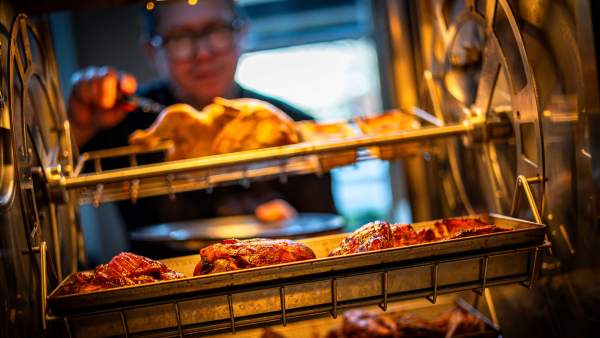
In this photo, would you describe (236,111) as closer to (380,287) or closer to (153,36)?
(380,287)

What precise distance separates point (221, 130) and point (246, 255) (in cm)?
71

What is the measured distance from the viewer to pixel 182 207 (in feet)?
10.5

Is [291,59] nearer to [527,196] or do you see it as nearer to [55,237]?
[55,237]

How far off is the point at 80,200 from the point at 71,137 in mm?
183

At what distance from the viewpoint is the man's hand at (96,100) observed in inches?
77.9

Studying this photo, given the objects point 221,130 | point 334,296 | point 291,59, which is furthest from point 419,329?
point 291,59

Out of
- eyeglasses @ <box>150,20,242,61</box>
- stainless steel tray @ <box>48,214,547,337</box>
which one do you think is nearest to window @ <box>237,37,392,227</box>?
eyeglasses @ <box>150,20,242,61</box>

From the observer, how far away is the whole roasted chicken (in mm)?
1753


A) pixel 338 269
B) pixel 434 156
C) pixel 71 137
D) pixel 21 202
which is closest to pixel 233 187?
pixel 434 156

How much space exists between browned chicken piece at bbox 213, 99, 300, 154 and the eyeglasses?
→ 3.62 feet

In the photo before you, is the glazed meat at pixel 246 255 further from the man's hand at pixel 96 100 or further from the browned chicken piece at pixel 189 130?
the man's hand at pixel 96 100

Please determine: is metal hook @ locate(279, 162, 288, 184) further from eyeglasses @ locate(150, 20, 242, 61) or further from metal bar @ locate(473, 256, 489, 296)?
eyeglasses @ locate(150, 20, 242, 61)

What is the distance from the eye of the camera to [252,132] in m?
1.75

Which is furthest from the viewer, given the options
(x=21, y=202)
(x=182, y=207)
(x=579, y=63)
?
(x=182, y=207)
